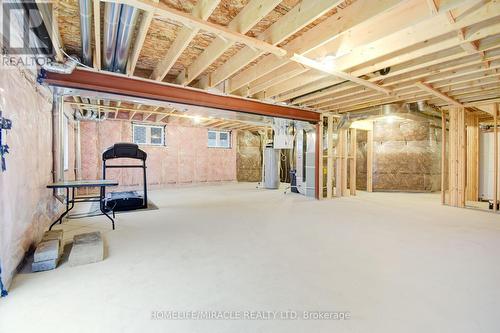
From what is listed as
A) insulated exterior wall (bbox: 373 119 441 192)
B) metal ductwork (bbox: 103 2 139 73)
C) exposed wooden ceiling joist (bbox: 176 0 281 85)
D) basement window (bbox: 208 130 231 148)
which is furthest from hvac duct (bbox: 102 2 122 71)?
insulated exterior wall (bbox: 373 119 441 192)

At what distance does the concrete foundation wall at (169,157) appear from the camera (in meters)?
6.84

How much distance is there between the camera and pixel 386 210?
186 inches

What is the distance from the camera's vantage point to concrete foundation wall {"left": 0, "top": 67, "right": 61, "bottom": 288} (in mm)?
1845

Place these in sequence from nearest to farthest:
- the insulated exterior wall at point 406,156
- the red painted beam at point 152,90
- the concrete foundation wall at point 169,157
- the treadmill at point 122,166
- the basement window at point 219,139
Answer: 1. the red painted beam at point 152,90
2. the treadmill at point 122,166
3. the concrete foundation wall at point 169,157
4. the insulated exterior wall at point 406,156
5. the basement window at point 219,139

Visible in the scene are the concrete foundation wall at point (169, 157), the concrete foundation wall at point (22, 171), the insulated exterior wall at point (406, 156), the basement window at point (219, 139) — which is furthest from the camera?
the basement window at point (219, 139)

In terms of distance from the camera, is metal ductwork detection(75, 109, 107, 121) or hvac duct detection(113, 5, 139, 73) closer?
hvac duct detection(113, 5, 139, 73)

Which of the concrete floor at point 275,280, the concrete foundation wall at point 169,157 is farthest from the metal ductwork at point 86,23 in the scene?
the concrete foundation wall at point 169,157

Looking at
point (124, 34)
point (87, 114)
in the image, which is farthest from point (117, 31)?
point (87, 114)

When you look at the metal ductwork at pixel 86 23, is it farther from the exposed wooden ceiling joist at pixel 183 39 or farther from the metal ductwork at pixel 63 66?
the exposed wooden ceiling joist at pixel 183 39

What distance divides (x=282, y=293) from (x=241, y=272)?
0.45 m

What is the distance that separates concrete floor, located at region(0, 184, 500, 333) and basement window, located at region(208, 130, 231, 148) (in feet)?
19.9

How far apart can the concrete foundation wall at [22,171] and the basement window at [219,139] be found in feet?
20.4

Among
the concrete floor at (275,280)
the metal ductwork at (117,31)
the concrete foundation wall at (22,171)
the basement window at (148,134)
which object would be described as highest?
the metal ductwork at (117,31)

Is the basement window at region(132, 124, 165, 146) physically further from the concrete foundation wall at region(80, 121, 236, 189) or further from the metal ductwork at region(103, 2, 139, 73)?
the metal ductwork at region(103, 2, 139, 73)
